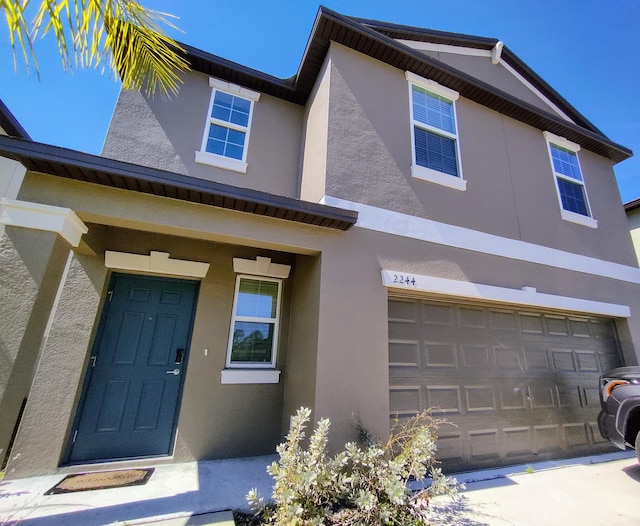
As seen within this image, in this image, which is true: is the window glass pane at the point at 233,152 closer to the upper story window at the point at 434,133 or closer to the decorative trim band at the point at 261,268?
the decorative trim band at the point at 261,268

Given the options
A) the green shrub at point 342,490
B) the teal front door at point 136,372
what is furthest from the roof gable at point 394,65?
the green shrub at point 342,490

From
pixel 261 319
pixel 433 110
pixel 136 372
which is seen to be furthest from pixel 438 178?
pixel 136 372

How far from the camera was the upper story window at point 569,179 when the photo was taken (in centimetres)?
680

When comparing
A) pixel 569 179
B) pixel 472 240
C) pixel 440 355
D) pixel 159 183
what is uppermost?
pixel 569 179

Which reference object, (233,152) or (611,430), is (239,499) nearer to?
(611,430)

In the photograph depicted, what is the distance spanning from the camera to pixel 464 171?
569 cm

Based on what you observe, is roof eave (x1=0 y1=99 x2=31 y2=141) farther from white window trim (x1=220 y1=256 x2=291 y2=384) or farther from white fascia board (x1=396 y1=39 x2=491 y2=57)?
white fascia board (x1=396 y1=39 x2=491 y2=57)

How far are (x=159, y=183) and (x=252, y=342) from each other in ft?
9.87

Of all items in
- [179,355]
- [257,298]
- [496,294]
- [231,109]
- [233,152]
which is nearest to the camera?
[179,355]

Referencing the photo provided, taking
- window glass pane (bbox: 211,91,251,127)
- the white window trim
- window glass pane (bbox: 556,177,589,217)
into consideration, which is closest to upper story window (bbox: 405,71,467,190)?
the white window trim

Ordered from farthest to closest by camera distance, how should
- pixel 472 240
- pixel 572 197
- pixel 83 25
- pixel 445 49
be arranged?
pixel 572 197, pixel 445 49, pixel 472 240, pixel 83 25

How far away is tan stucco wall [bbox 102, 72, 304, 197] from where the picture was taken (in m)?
5.22

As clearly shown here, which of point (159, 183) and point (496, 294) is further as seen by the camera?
point (496, 294)

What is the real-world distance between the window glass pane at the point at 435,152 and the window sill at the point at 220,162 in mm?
3238
